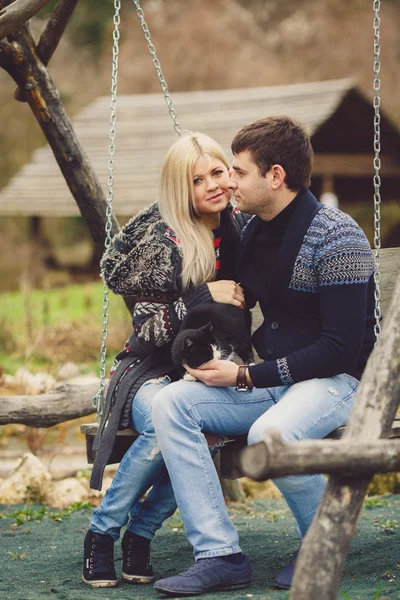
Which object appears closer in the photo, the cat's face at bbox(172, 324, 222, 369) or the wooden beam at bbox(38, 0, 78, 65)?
the cat's face at bbox(172, 324, 222, 369)

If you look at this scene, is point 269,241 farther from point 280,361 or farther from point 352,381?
point 352,381

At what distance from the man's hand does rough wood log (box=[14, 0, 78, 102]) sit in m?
2.29

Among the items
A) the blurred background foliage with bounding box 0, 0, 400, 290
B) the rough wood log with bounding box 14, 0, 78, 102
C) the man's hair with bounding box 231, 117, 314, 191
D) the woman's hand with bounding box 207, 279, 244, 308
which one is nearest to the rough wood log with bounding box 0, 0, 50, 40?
the rough wood log with bounding box 14, 0, 78, 102

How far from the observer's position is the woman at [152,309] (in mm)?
3822

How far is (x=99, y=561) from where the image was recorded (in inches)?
153

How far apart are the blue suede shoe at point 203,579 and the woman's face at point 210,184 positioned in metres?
1.45

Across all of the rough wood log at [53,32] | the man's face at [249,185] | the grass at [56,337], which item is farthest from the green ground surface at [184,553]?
the grass at [56,337]

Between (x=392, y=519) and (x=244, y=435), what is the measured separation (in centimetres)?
165

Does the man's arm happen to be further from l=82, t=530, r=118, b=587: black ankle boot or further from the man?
l=82, t=530, r=118, b=587: black ankle boot

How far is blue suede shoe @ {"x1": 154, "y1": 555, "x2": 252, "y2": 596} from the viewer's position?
3523 millimetres

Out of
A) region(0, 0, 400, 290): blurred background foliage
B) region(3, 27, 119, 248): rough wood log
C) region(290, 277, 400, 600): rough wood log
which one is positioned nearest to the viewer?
region(290, 277, 400, 600): rough wood log

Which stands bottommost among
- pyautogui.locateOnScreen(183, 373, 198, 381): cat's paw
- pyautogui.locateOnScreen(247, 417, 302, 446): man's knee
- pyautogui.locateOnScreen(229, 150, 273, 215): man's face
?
pyautogui.locateOnScreen(247, 417, 302, 446): man's knee

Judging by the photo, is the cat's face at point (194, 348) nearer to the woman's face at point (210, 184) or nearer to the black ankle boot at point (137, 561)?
the woman's face at point (210, 184)

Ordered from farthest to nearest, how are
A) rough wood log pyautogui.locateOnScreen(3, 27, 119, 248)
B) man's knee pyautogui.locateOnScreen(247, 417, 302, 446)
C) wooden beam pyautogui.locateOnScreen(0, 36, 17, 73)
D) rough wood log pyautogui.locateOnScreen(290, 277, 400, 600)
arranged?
1. rough wood log pyautogui.locateOnScreen(3, 27, 119, 248)
2. wooden beam pyautogui.locateOnScreen(0, 36, 17, 73)
3. man's knee pyautogui.locateOnScreen(247, 417, 302, 446)
4. rough wood log pyautogui.locateOnScreen(290, 277, 400, 600)
